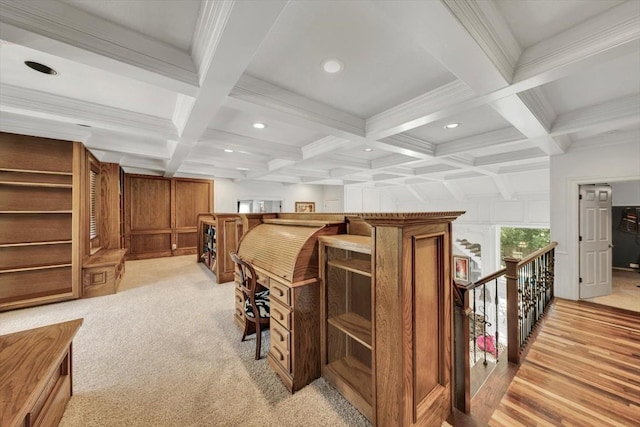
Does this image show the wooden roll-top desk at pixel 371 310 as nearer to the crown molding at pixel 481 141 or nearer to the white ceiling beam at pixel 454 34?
the white ceiling beam at pixel 454 34

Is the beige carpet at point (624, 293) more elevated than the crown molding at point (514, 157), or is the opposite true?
the crown molding at point (514, 157)

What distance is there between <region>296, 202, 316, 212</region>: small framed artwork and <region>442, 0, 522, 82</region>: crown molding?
8.05 metres

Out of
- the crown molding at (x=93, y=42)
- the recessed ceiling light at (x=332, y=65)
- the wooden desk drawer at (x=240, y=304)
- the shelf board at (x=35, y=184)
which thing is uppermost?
the recessed ceiling light at (x=332, y=65)

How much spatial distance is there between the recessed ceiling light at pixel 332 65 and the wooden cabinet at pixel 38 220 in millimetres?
3971

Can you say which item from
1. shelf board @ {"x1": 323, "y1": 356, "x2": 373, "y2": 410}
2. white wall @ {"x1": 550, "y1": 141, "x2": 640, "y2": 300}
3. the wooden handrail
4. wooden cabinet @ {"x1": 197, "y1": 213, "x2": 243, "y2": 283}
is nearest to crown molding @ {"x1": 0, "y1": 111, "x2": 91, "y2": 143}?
wooden cabinet @ {"x1": 197, "y1": 213, "x2": 243, "y2": 283}

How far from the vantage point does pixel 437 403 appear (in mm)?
1519

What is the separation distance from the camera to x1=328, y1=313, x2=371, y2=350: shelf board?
163 centimetres

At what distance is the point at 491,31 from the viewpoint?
1.52 m

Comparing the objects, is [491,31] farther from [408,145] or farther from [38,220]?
[38,220]

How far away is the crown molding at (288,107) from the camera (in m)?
2.12

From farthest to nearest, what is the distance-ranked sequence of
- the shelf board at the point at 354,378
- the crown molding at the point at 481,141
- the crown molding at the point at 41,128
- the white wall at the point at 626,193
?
the white wall at the point at 626,193 < the crown molding at the point at 481,141 < the crown molding at the point at 41,128 < the shelf board at the point at 354,378

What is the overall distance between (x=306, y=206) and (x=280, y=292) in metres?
7.94

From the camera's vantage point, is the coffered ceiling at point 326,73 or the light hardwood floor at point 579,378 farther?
the light hardwood floor at point 579,378

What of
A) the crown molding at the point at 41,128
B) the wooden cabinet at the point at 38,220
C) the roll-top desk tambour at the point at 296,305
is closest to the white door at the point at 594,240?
the roll-top desk tambour at the point at 296,305
